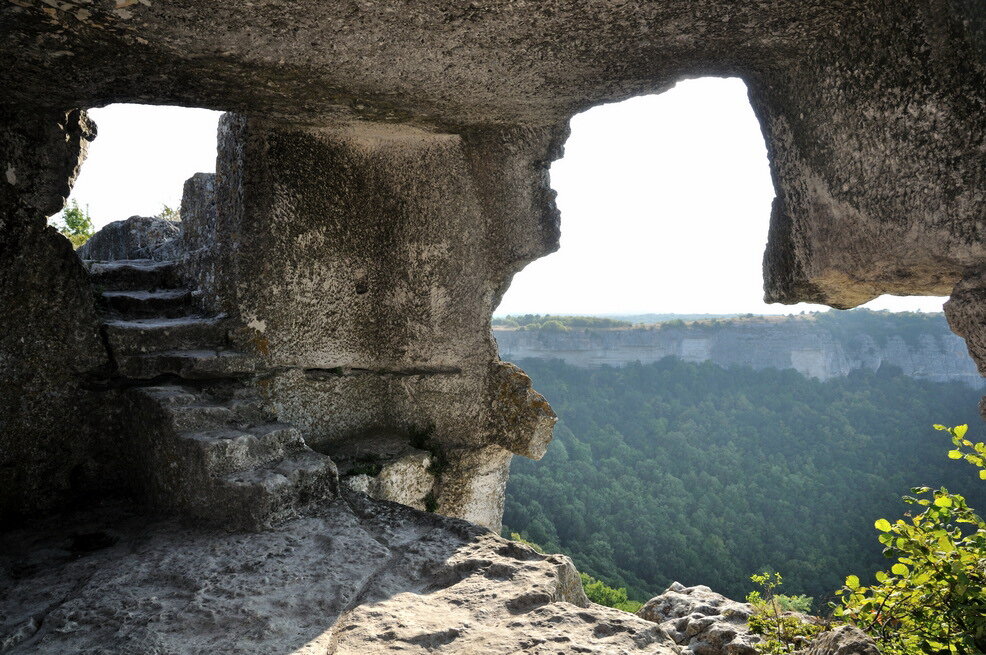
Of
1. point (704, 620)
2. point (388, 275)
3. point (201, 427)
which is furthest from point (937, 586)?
point (388, 275)

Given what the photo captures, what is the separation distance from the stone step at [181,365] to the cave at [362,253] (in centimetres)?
2

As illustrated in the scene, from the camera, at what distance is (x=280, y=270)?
3.43 m

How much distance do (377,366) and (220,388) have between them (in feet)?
3.20

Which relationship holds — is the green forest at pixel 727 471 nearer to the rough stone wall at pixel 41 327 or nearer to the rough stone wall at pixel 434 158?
the rough stone wall at pixel 434 158

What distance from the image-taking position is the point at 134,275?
3861 mm

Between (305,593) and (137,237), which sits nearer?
(305,593)

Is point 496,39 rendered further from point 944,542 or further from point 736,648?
point 736,648

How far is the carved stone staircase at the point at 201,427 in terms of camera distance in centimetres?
247

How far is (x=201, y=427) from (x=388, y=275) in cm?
148

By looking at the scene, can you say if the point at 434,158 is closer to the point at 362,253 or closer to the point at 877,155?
the point at 362,253

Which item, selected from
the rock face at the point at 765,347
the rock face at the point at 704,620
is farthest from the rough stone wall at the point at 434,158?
the rock face at the point at 765,347

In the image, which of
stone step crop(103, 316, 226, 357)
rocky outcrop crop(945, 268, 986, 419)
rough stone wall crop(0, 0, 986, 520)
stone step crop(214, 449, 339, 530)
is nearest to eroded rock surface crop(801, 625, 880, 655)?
rocky outcrop crop(945, 268, 986, 419)

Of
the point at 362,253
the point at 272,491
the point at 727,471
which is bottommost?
the point at 727,471

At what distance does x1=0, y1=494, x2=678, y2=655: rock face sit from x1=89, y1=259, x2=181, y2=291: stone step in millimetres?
1648
